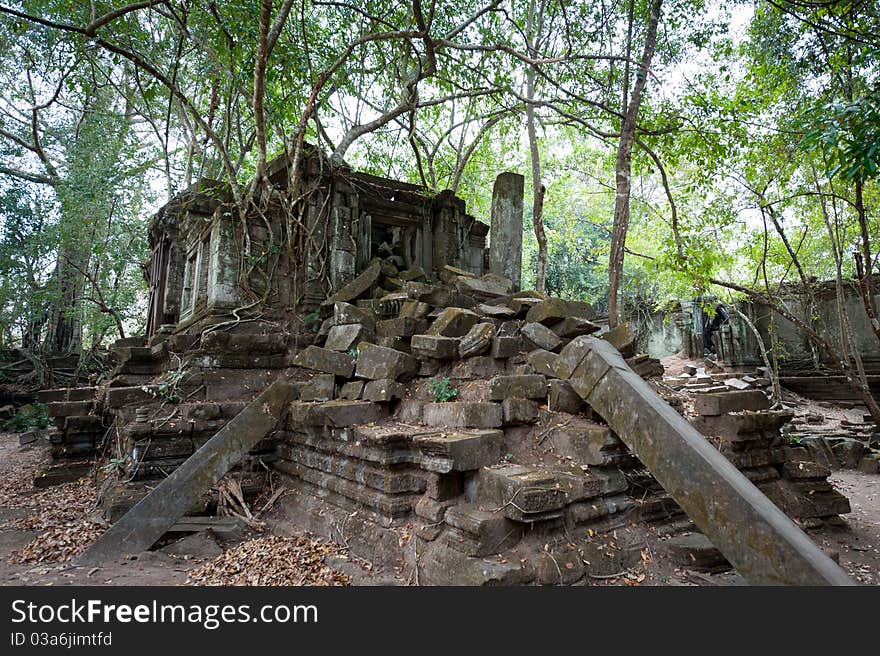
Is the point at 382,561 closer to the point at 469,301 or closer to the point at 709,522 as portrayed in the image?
the point at 709,522

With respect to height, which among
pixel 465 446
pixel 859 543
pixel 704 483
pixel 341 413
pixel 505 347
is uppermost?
pixel 505 347

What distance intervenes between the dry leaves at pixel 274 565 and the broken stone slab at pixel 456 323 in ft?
6.85

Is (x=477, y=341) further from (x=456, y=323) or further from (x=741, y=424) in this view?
(x=741, y=424)

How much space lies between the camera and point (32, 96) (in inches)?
540

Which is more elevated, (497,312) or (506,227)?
(506,227)

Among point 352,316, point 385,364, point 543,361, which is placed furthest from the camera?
point 352,316

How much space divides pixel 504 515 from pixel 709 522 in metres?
1.15

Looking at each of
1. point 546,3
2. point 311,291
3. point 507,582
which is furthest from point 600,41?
point 507,582

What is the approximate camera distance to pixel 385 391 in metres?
4.54

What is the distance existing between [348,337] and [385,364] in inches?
36.3

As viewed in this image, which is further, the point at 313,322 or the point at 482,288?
the point at 313,322

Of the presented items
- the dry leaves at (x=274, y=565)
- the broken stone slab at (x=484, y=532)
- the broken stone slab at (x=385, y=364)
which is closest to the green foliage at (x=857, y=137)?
the broken stone slab at (x=484, y=532)

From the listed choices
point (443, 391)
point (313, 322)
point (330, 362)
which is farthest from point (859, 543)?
point (313, 322)

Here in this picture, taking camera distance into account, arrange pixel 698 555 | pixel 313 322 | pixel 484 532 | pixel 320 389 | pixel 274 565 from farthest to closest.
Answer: pixel 313 322
pixel 320 389
pixel 274 565
pixel 698 555
pixel 484 532
